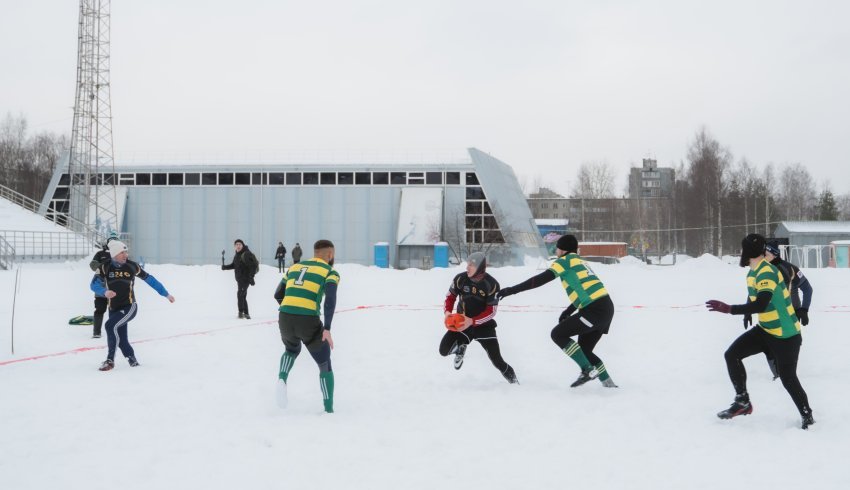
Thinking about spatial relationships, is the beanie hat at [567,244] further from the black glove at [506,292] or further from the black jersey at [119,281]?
the black jersey at [119,281]

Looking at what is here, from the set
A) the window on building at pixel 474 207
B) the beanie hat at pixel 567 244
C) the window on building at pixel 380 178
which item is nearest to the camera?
the beanie hat at pixel 567 244

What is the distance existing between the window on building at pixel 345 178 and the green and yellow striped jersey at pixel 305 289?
45.2m

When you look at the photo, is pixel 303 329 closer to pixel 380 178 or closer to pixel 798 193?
pixel 380 178

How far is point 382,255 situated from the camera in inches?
1850

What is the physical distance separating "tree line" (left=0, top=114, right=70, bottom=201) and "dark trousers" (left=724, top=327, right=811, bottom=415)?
8137cm

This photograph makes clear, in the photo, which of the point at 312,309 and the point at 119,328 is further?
the point at 119,328

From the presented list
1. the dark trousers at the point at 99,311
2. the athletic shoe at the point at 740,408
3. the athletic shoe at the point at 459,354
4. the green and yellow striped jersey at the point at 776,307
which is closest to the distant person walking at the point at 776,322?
the green and yellow striped jersey at the point at 776,307

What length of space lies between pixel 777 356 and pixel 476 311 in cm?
326

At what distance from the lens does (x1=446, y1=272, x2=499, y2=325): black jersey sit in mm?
8359

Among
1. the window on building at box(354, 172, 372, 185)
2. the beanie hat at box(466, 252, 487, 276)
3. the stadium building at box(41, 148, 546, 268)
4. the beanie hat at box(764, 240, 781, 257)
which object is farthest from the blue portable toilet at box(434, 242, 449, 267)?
the beanie hat at box(764, 240, 781, 257)

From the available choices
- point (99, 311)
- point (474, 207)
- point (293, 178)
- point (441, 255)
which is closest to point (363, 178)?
point (293, 178)

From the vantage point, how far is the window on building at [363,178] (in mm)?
51594

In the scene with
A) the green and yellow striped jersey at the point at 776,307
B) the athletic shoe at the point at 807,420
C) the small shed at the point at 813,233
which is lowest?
the athletic shoe at the point at 807,420

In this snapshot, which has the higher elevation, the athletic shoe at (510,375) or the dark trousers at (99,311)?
the dark trousers at (99,311)
